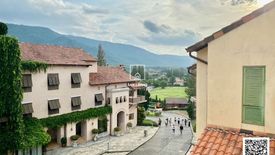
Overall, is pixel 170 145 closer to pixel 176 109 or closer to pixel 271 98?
pixel 271 98

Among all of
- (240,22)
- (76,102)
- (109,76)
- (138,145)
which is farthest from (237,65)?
(109,76)

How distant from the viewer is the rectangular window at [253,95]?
7789 millimetres

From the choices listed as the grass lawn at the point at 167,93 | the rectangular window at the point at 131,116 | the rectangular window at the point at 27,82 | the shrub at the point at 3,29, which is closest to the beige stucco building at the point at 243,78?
the shrub at the point at 3,29

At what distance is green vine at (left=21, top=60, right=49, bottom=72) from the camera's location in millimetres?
28306

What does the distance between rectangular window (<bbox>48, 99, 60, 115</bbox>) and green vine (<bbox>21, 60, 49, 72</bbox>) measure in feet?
11.9

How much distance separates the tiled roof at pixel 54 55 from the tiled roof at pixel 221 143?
24.8 metres

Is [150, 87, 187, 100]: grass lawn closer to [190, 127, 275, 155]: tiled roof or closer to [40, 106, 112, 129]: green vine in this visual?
[40, 106, 112, 129]: green vine

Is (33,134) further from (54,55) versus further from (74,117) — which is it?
(54,55)

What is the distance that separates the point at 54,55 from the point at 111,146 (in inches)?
470

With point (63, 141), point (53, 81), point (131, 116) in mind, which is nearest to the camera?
point (53, 81)

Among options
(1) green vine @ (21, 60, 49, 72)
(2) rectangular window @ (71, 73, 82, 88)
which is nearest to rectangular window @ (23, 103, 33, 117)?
(1) green vine @ (21, 60, 49, 72)

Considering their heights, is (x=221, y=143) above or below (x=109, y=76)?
below

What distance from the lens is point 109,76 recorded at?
41.8m

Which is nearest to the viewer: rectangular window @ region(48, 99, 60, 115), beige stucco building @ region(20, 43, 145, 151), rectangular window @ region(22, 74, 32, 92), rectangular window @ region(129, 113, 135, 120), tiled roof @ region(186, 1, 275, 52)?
tiled roof @ region(186, 1, 275, 52)
